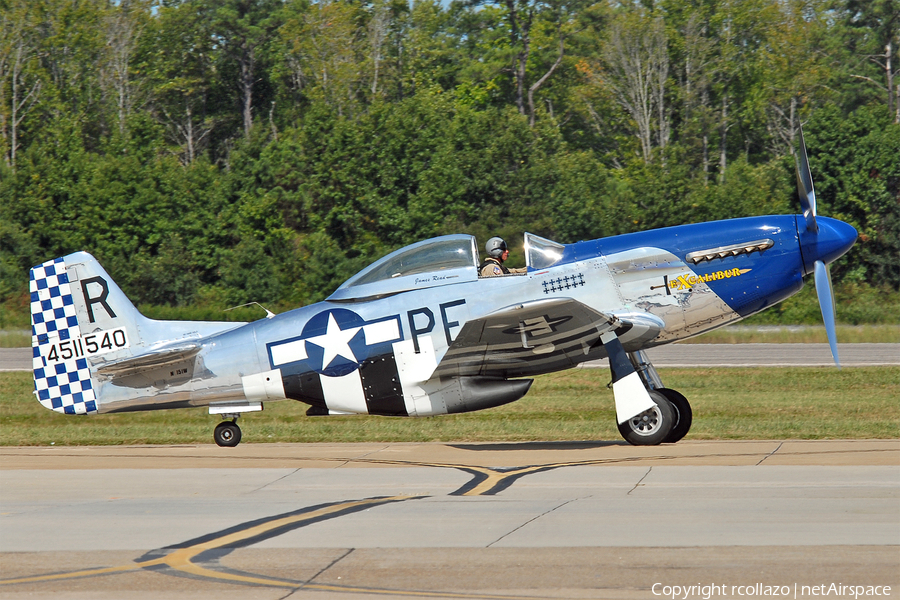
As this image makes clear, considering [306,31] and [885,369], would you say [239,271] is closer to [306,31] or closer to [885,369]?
[306,31]

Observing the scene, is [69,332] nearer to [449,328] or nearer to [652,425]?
[449,328]

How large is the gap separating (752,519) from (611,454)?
Answer: 12.1 ft

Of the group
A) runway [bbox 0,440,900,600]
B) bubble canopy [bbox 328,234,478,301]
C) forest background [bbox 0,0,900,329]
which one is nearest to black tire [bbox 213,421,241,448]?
runway [bbox 0,440,900,600]

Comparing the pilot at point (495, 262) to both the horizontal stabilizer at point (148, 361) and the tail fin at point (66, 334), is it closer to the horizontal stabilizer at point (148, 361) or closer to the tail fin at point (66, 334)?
the horizontal stabilizer at point (148, 361)

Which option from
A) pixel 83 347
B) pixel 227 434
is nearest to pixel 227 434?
pixel 227 434

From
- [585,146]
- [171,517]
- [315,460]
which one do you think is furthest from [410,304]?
[585,146]

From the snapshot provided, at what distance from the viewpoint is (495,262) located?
1176 cm

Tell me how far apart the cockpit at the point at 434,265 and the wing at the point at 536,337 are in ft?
2.46

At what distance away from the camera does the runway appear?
248 inches

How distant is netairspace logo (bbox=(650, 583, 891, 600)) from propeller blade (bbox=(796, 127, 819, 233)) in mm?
6244

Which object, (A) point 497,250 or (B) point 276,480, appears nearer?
(B) point 276,480

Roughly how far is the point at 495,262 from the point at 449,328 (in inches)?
41.2

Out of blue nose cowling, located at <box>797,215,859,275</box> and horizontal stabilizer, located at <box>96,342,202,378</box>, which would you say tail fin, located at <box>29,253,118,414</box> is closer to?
horizontal stabilizer, located at <box>96,342,202,378</box>

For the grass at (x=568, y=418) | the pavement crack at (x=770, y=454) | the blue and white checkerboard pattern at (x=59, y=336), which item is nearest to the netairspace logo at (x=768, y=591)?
the pavement crack at (x=770, y=454)
